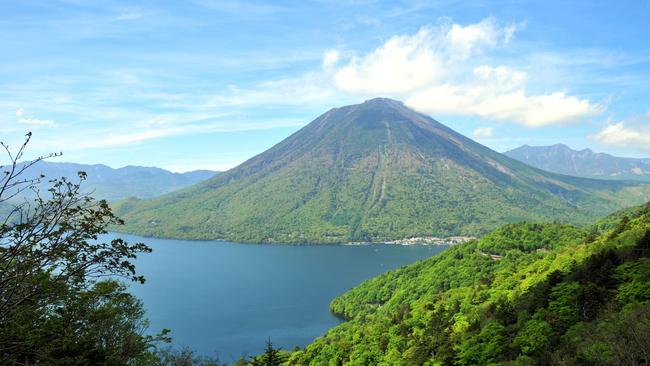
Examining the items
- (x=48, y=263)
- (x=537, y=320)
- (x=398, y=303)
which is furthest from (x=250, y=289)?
(x=48, y=263)

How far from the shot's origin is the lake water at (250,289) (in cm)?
7788

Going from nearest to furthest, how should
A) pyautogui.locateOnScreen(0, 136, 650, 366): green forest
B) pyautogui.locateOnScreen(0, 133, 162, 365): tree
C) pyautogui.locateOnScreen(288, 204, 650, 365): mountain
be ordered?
pyautogui.locateOnScreen(0, 133, 162, 365): tree
pyautogui.locateOnScreen(0, 136, 650, 366): green forest
pyautogui.locateOnScreen(288, 204, 650, 365): mountain

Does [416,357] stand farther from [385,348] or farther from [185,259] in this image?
[185,259]

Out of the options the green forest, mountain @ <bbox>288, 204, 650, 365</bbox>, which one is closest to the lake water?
the green forest

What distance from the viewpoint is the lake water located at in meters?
77.9

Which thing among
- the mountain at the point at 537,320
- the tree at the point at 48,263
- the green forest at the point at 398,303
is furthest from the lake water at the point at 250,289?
the tree at the point at 48,263

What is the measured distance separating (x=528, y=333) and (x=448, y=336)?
943cm

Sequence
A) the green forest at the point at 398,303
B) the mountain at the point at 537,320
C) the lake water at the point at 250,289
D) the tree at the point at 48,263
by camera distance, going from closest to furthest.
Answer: the tree at the point at 48,263 → the green forest at the point at 398,303 → the mountain at the point at 537,320 → the lake water at the point at 250,289

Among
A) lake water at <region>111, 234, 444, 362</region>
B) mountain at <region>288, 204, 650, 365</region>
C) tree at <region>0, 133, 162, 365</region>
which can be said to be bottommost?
lake water at <region>111, 234, 444, 362</region>

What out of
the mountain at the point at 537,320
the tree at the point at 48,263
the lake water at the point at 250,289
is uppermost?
the tree at the point at 48,263

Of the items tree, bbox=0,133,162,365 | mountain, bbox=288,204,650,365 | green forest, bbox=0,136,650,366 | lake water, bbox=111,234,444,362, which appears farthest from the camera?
lake water, bbox=111,234,444,362

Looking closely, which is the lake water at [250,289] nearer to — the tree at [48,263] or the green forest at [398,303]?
the green forest at [398,303]

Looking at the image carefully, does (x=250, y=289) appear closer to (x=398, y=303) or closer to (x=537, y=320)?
(x=398, y=303)

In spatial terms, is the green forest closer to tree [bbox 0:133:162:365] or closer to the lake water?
tree [bbox 0:133:162:365]
